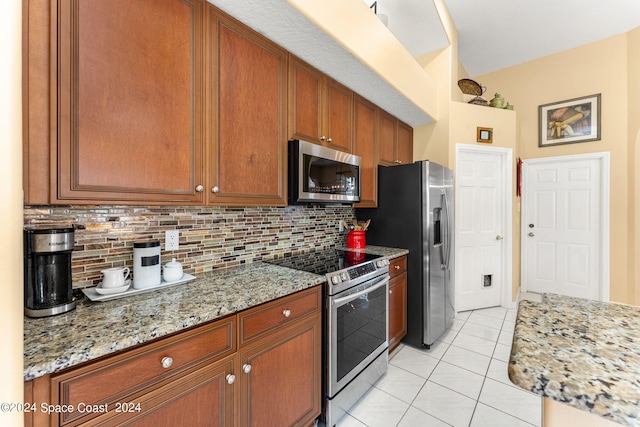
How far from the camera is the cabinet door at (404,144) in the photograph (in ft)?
10.2

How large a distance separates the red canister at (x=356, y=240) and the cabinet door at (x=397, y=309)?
449 mm

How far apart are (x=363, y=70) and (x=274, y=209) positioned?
1.26m

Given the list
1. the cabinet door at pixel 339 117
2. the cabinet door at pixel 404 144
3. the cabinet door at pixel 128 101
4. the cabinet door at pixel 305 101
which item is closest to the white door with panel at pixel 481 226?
the cabinet door at pixel 404 144

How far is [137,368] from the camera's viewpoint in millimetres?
872

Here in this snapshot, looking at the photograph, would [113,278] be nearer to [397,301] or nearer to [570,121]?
[397,301]

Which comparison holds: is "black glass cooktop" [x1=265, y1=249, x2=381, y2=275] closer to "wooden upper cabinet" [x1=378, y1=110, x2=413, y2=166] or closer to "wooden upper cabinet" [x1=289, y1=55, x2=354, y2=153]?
"wooden upper cabinet" [x1=289, y1=55, x2=354, y2=153]

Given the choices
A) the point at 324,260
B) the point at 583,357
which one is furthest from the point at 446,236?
the point at 583,357

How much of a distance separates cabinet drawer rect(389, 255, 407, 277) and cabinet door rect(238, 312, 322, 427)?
99 cm

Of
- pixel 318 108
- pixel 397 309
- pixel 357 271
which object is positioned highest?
pixel 318 108

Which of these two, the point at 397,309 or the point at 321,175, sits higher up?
the point at 321,175

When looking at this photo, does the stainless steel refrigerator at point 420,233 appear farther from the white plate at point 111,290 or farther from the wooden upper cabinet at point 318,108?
the white plate at point 111,290

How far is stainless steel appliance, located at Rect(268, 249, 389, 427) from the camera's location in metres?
1.61

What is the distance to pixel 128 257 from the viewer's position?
1381 millimetres

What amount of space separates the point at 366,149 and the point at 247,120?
133cm
